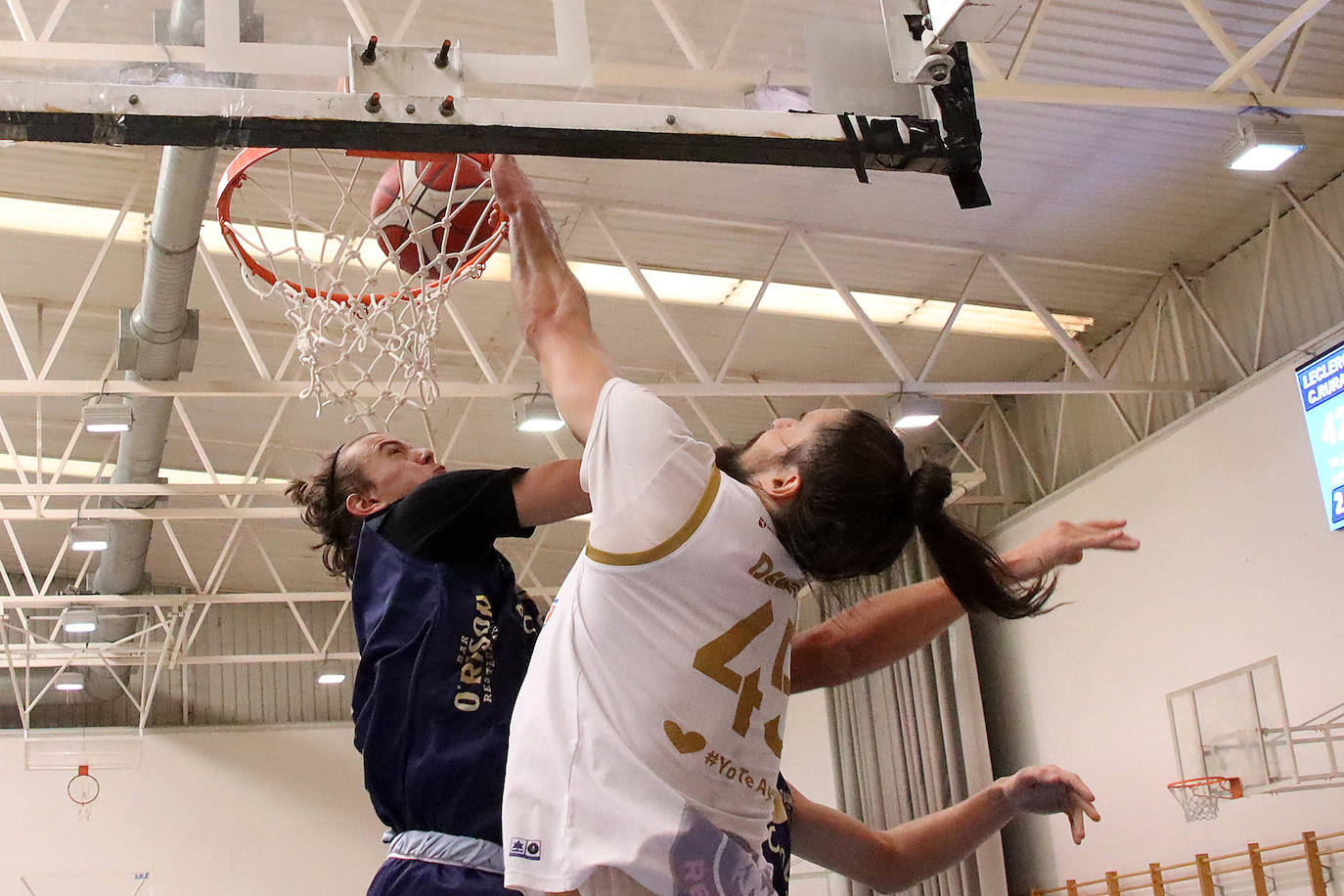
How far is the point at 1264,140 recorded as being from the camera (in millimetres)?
8148

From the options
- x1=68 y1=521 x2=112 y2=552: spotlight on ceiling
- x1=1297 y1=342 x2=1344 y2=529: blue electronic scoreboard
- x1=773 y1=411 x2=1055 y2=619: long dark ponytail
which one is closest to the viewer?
x1=773 y1=411 x2=1055 y2=619: long dark ponytail

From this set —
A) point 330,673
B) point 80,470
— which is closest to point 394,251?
point 80,470

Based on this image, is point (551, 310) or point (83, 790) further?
point (83, 790)

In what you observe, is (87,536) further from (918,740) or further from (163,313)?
(918,740)

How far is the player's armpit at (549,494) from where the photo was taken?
234 centimetres

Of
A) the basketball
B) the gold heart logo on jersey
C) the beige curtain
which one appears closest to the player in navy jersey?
the gold heart logo on jersey

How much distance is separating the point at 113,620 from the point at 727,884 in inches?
679

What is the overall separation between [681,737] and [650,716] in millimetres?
57

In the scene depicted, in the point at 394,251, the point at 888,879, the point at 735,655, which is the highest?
the point at 394,251

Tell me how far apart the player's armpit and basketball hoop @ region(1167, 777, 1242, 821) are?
8470mm

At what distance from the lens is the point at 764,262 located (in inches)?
448

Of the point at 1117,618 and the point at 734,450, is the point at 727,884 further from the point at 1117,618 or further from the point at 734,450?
the point at 1117,618

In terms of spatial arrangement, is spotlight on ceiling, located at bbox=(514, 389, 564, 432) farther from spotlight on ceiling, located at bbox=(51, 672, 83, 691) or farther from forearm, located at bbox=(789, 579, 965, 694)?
spotlight on ceiling, located at bbox=(51, 672, 83, 691)

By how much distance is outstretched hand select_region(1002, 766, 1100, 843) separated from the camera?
2.72m
